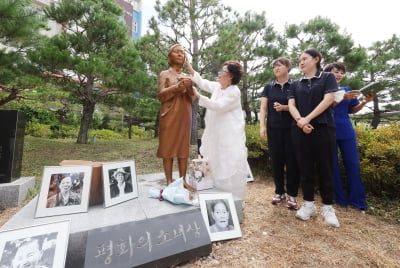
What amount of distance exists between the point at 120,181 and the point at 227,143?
103 centimetres

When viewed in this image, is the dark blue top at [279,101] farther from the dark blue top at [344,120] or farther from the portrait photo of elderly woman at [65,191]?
the portrait photo of elderly woman at [65,191]

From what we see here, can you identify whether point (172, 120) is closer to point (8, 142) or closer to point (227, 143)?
point (227, 143)

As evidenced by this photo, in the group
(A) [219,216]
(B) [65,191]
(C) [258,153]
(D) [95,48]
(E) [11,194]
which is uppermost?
(D) [95,48]

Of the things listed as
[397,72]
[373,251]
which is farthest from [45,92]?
[397,72]

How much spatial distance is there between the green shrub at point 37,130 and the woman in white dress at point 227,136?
9.64 m

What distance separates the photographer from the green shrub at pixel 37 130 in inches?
355

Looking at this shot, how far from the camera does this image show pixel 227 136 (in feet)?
6.93

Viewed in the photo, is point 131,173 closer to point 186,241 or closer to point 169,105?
point 169,105

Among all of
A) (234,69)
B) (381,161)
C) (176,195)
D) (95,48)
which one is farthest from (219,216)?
(95,48)

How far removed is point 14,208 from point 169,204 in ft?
6.23

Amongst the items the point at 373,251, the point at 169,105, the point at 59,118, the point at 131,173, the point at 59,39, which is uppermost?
the point at 59,39

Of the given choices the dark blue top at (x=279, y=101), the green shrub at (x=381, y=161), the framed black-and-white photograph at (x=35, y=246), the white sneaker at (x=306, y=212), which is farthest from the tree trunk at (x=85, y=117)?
the green shrub at (x=381, y=161)

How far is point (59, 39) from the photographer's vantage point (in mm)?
5137

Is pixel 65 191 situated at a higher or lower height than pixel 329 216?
higher
